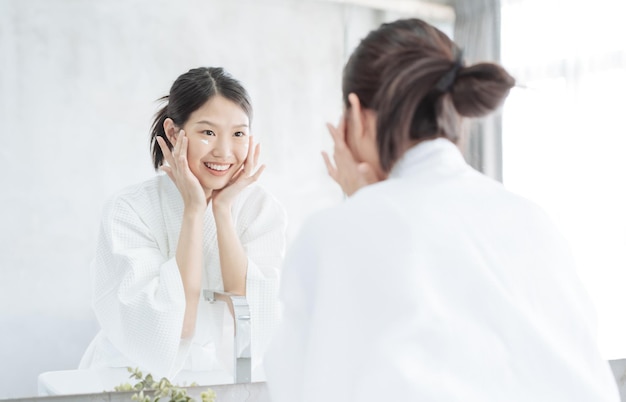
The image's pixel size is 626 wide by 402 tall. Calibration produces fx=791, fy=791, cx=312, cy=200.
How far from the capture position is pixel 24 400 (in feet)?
4.39

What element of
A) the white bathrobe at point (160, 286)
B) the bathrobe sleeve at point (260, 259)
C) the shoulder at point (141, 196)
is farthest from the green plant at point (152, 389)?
A: the shoulder at point (141, 196)

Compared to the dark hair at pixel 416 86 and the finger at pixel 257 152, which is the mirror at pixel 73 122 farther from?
the dark hair at pixel 416 86

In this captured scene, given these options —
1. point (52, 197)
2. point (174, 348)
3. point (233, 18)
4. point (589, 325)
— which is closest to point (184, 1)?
point (233, 18)

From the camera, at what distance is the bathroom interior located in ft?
4.26

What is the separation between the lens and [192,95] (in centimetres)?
141

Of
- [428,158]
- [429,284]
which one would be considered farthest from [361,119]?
[429,284]

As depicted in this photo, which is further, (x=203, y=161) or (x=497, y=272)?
(x=203, y=161)

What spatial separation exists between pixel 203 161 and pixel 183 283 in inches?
8.6

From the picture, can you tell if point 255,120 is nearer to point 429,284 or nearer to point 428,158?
point 428,158

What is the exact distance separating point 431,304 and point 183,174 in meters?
0.69

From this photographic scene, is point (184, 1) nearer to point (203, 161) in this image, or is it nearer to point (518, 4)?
point (203, 161)

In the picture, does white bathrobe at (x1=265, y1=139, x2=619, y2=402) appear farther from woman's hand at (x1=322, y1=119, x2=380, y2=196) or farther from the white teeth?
the white teeth

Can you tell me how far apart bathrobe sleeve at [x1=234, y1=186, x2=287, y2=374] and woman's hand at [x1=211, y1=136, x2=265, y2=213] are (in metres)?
0.02

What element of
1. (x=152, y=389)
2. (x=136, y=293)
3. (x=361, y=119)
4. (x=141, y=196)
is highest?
(x=361, y=119)
